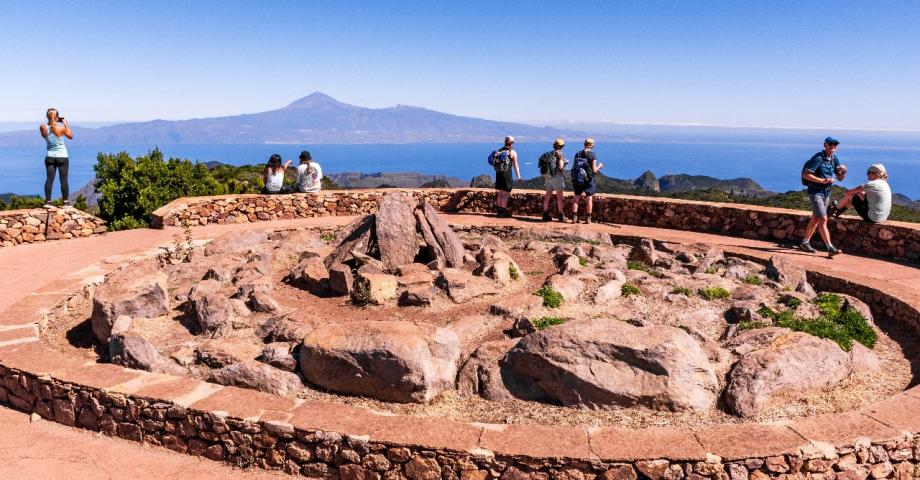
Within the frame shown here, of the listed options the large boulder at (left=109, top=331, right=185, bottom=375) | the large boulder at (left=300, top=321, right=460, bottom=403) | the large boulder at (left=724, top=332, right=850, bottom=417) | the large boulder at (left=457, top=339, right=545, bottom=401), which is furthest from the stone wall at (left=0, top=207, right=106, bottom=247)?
the large boulder at (left=724, top=332, right=850, bottom=417)

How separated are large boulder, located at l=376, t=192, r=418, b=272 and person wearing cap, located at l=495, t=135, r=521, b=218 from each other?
640 centimetres

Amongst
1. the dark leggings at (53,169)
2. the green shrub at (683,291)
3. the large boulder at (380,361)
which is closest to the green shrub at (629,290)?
the green shrub at (683,291)

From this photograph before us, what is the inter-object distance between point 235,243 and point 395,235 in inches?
156

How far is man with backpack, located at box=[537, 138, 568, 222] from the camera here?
16172 millimetres

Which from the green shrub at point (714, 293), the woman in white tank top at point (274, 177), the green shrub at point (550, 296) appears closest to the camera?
the green shrub at point (550, 296)

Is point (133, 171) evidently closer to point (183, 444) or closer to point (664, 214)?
point (183, 444)

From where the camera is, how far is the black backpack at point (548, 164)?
16219 mm

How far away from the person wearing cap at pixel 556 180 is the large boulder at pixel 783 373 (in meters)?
9.72

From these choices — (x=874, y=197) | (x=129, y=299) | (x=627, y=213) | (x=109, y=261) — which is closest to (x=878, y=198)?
(x=874, y=197)

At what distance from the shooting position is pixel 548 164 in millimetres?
16250

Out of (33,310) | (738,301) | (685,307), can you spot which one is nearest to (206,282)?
(33,310)

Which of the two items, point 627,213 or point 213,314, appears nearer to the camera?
point 213,314

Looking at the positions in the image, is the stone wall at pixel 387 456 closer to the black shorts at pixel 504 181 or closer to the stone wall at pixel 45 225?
the stone wall at pixel 45 225

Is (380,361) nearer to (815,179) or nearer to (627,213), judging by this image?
(815,179)
